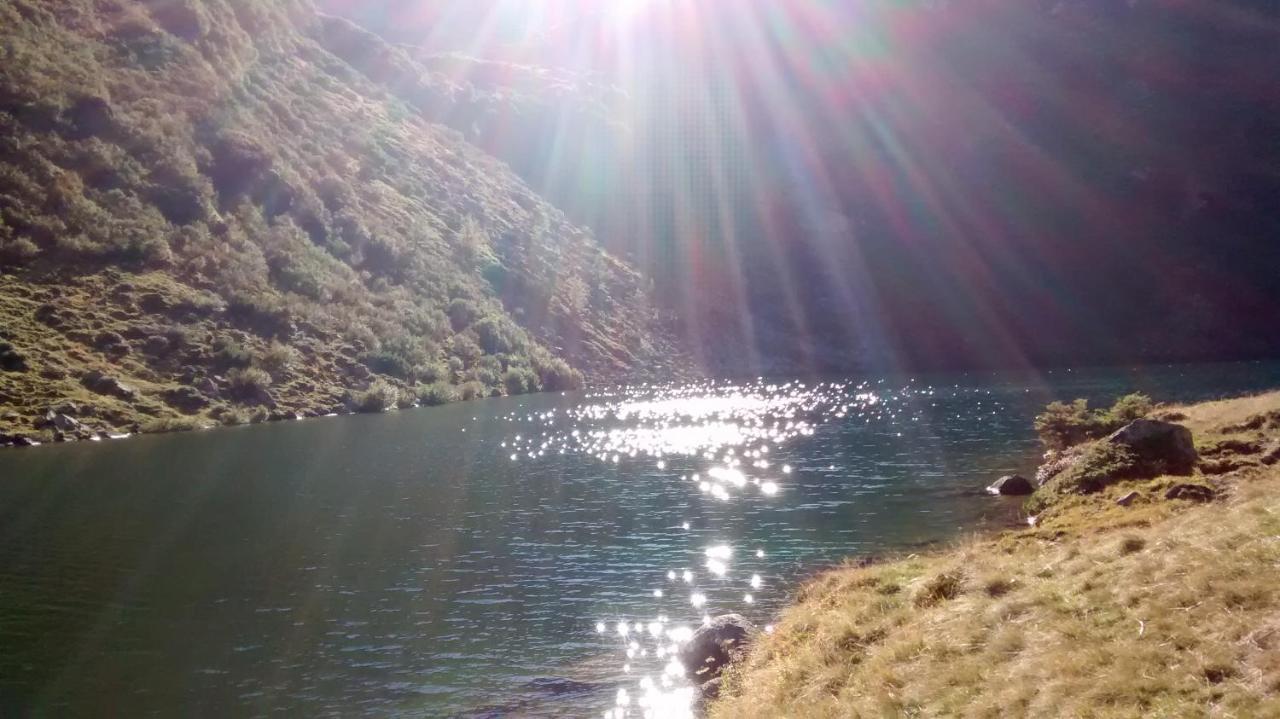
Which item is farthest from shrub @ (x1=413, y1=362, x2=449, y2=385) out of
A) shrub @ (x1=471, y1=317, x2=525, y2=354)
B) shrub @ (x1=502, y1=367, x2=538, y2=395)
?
shrub @ (x1=471, y1=317, x2=525, y2=354)

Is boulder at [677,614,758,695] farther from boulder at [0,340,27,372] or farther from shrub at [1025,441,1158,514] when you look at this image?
boulder at [0,340,27,372]

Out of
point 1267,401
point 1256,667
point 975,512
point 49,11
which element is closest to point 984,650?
point 1256,667

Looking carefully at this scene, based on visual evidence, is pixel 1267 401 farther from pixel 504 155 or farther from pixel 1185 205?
pixel 1185 205

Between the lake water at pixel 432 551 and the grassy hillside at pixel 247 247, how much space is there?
16.9 metres

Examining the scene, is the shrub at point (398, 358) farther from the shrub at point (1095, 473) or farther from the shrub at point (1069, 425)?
the shrub at point (1095, 473)

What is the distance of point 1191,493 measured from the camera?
22672mm

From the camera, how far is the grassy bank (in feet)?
33.8

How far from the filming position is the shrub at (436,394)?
103000 millimetres

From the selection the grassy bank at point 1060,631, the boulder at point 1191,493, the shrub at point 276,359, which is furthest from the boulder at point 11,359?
the boulder at point 1191,493

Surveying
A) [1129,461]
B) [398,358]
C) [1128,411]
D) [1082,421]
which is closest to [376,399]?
[398,358]

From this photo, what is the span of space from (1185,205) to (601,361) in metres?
141

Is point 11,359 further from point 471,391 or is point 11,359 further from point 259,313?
point 471,391

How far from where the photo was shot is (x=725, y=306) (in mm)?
164750

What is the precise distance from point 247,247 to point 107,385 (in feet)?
116
